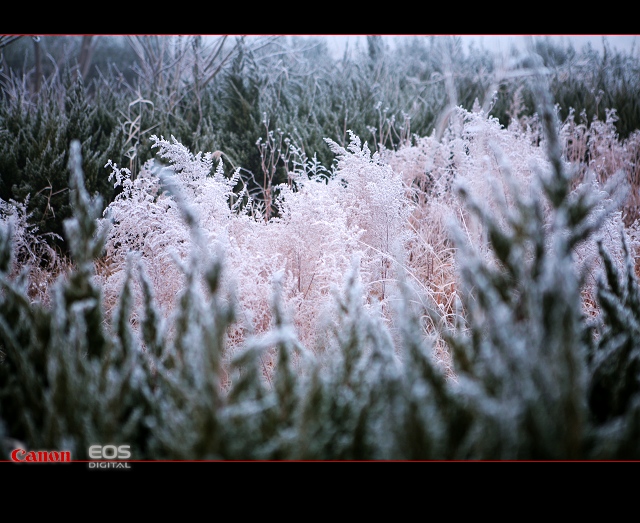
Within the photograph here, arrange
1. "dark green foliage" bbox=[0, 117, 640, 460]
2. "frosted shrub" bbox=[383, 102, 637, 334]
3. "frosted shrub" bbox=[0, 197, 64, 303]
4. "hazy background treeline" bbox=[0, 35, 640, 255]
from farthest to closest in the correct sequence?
"hazy background treeline" bbox=[0, 35, 640, 255], "frosted shrub" bbox=[383, 102, 637, 334], "frosted shrub" bbox=[0, 197, 64, 303], "dark green foliage" bbox=[0, 117, 640, 460]

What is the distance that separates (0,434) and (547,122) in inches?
42.4

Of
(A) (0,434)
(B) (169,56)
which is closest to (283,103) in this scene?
(B) (169,56)

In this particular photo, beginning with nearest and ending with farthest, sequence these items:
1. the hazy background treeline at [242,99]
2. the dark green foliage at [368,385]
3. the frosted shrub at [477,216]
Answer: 1. the dark green foliage at [368,385]
2. the frosted shrub at [477,216]
3. the hazy background treeline at [242,99]

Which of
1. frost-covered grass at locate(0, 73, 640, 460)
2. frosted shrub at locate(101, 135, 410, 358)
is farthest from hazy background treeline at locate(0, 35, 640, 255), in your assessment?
frost-covered grass at locate(0, 73, 640, 460)

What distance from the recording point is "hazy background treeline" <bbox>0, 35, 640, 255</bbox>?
89.2 inches

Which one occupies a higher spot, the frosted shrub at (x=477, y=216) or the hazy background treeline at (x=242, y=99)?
the hazy background treeline at (x=242, y=99)

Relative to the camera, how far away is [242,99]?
10.2ft

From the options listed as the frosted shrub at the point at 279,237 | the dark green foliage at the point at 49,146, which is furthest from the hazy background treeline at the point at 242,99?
the frosted shrub at the point at 279,237

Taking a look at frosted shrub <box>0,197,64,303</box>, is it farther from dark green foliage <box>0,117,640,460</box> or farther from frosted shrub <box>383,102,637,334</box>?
frosted shrub <box>383,102,637,334</box>

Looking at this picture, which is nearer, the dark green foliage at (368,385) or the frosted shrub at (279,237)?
the dark green foliage at (368,385)

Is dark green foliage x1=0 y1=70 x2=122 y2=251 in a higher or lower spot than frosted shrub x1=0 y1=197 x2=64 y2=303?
higher

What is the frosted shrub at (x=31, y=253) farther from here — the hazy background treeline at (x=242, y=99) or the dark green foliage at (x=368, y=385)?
the dark green foliage at (x=368, y=385)

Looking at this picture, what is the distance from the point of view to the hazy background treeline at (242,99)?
7.43ft

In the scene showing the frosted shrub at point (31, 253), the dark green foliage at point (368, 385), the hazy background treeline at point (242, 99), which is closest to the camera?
the dark green foliage at point (368, 385)
